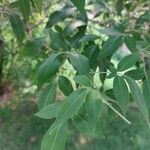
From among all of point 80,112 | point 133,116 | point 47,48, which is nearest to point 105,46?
point 47,48

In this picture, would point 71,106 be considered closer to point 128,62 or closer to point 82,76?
point 82,76

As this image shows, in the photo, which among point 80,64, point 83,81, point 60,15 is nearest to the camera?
point 83,81

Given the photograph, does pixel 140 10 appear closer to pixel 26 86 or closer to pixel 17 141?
pixel 17 141

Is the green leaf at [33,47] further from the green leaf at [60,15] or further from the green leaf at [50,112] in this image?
the green leaf at [50,112]

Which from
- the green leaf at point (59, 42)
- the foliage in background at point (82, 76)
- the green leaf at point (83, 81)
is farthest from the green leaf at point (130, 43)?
the green leaf at point (83, 81)

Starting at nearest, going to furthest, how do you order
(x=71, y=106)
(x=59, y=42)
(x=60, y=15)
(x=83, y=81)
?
(x=71, y=106) < (x=83, y=81) < (x=59, y=42) < (x=60, y=15)

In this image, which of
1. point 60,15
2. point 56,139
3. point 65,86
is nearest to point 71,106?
point 56,139
